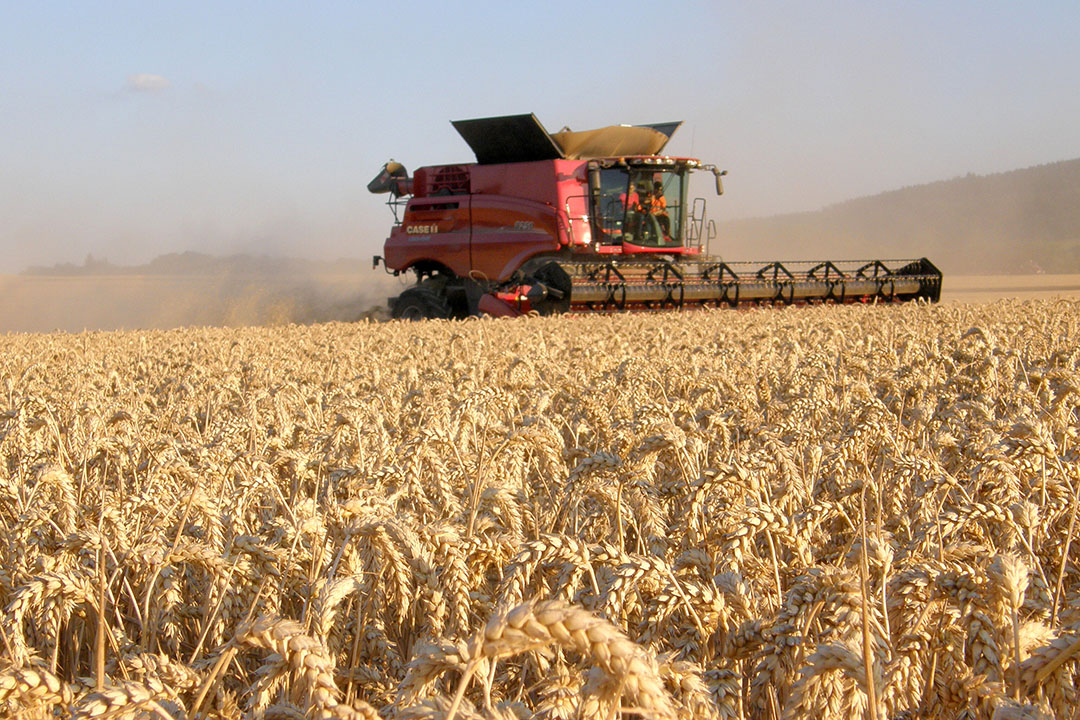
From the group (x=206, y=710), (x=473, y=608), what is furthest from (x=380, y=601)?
(x=206, y=710)

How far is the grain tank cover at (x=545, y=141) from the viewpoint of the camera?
1622 cm

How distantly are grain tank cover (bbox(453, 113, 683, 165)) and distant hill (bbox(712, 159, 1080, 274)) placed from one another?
6435 cm

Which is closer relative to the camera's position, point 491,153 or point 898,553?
point 898,553

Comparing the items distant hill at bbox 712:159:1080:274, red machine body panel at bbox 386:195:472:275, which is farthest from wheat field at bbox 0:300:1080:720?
distant hill at bbox 712:159:1080:274

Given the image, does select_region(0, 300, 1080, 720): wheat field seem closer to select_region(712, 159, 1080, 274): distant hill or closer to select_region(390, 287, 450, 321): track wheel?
select_region(390, 287, 450, 321): track wheel

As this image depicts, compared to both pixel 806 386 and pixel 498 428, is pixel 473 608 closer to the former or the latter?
pixel 498 428

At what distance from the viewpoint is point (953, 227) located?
325ft

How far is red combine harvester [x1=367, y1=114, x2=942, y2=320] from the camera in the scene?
14.8m

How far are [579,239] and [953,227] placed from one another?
313 ft

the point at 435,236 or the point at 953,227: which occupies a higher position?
the point at 953,227

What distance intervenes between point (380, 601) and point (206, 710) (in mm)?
803

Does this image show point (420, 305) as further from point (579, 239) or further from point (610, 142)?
point (610, 142)

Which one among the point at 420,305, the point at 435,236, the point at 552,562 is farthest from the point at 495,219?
the point at 552,562

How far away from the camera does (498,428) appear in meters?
3.68
